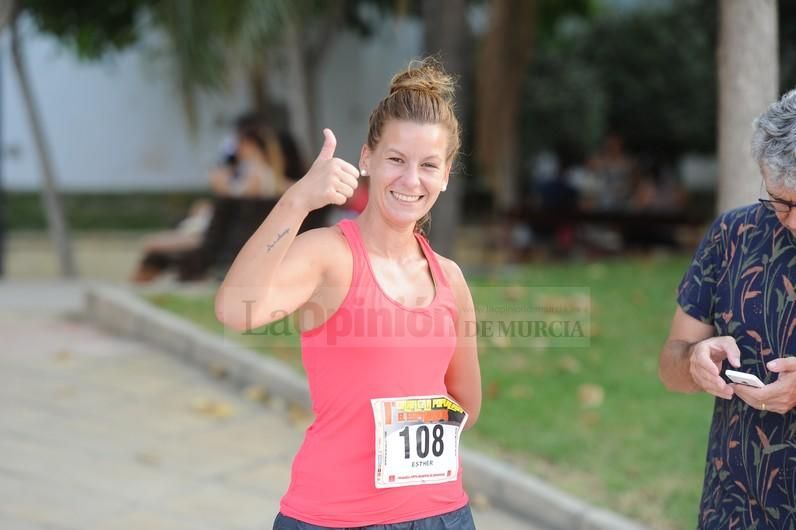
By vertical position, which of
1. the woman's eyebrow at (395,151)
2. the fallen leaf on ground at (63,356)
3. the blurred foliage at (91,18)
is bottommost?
the fallen leaf on ground at (63,356)

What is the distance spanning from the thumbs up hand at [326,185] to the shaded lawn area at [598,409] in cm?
272

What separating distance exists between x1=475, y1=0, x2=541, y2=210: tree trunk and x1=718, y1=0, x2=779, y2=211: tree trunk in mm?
6077

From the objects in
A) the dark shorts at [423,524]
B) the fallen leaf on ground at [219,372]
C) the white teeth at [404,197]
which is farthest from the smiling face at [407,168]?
the fallen leaf on ground at [219,372]

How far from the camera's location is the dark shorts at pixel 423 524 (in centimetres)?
241

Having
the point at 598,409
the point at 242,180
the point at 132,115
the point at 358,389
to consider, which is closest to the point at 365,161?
the point at 358,389

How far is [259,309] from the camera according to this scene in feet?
7.59

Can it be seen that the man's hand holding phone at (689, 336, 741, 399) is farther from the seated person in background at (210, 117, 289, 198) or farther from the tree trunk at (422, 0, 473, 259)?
the seated person in background at (210, 117, 289, 198)

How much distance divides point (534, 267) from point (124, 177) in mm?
12792

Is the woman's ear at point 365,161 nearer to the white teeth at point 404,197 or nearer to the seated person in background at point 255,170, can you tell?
the white teeth at point 404,197

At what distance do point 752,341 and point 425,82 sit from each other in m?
1.00

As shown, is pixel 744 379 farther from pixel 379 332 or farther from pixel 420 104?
pixel 420 104

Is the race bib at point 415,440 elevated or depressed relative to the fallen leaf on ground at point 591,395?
elevated

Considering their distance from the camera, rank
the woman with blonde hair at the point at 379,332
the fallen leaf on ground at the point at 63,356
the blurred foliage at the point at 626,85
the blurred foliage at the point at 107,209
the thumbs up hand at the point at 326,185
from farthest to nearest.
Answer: the blurred foliage at the point at 107,209
the blurred foliage at the point at 626,85
the fallen leaf on ground at the point at 63,356
the woman with blonde hair at the point at 379,332
the thumbs up hand at the point at 326,185

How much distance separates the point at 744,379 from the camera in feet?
7.78
